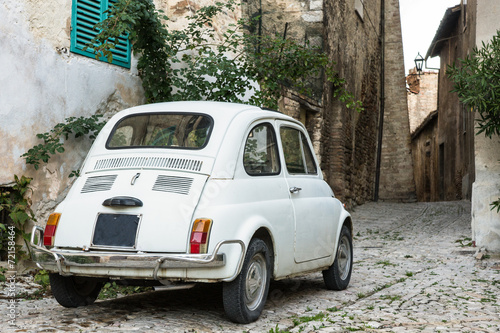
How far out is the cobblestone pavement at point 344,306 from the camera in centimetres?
413

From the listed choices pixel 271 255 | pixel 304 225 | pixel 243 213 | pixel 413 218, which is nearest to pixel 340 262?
pixel 304 225

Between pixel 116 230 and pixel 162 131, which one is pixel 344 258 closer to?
pixel 162 131

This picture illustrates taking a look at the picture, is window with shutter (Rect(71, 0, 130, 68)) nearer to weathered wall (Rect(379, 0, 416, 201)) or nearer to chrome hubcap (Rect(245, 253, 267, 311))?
chrome hubcap (Rect(245, 253, 267, 311))

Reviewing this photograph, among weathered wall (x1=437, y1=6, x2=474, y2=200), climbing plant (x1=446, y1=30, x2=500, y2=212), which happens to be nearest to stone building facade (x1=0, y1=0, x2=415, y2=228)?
weathered wall (x1=437, y1=6, x2=474, y2=200)

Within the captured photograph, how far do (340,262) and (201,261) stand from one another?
2492 millimetres

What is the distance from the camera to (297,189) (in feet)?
16.6

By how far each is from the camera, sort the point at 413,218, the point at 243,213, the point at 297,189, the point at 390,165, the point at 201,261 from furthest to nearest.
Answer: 1. the point at 390,165
2. the point at 413,218
3. the point at 297,189
4. the point at 243,213
5. the point at 201,261

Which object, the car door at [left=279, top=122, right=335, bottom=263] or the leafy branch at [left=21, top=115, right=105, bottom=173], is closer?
the car door at [left=279, top=122, right=335, bottom=263]

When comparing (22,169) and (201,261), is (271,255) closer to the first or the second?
(201,261)

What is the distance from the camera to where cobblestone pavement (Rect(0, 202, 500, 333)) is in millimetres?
4129

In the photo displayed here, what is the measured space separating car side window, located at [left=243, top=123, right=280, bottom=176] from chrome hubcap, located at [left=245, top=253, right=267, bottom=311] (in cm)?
Answer: 67

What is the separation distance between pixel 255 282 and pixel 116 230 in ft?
3.56

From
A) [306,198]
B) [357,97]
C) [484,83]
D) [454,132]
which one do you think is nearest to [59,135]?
[306,198]

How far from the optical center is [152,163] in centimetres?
444
